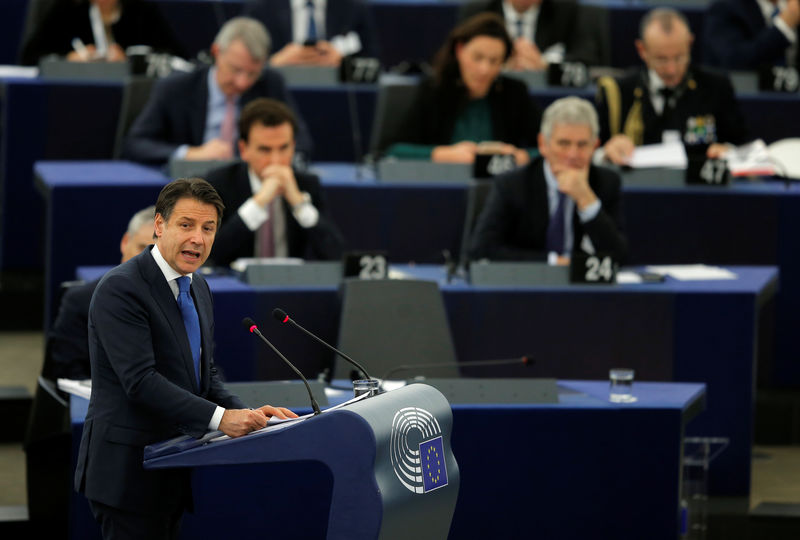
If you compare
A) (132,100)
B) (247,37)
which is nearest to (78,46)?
(132,100)

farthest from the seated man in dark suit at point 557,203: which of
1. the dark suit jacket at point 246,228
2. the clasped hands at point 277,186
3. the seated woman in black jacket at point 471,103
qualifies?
the seated woman in black jacket at point 471,103

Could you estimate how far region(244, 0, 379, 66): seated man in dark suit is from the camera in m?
6.35

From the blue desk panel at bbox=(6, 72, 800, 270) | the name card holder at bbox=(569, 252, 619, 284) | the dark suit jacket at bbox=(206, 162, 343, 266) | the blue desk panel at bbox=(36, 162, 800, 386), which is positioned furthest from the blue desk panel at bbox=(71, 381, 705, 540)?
the blue desk panel at bbox=(6, 72, 800, 270)

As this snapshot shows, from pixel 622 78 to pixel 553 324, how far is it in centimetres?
169

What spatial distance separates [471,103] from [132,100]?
1254 mm

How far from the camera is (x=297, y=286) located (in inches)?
166

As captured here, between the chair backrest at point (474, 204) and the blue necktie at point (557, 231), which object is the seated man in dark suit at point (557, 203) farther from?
the chair backrest at point (474, 204)

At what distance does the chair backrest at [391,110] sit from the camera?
5.55m

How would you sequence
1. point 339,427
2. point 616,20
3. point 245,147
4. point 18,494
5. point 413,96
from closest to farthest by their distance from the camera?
point 339,427 → point 18,494 → point 245,147 → point 413,96 → point 616,20

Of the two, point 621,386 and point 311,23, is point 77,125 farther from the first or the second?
point 621,386

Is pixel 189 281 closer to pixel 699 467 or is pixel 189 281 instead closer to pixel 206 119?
pixel 699 467

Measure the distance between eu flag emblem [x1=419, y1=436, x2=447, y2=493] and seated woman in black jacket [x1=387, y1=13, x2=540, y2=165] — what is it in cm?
280

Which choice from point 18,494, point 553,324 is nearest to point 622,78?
point 553,324

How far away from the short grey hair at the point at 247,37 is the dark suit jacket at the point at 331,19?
→ 1.13 m
